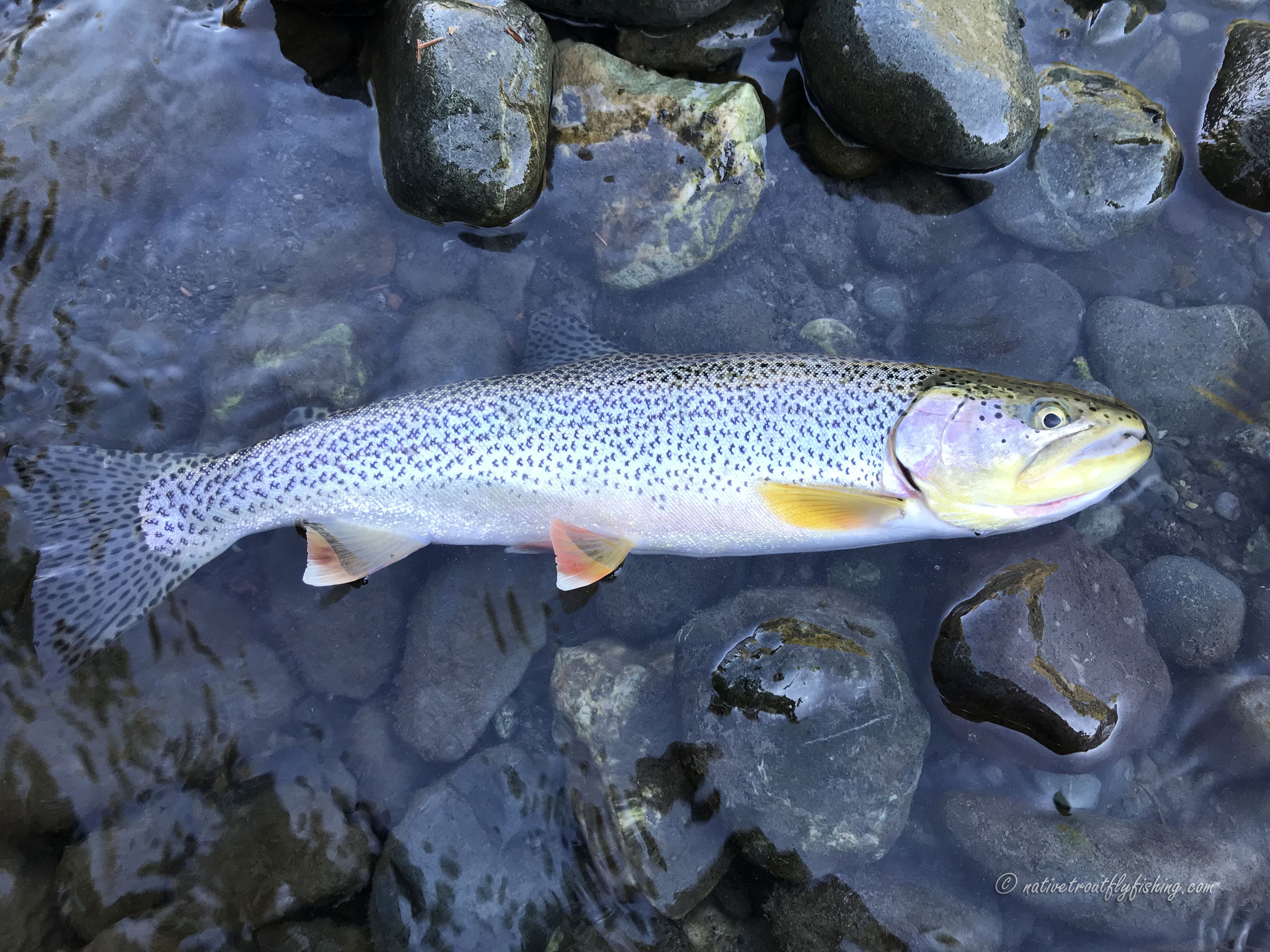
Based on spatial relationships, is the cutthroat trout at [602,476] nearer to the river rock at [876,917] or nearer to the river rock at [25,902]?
the river rock at [25,902]

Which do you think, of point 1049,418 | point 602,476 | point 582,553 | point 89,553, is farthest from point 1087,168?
point 89,553

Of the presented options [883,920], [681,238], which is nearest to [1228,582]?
[883,920]

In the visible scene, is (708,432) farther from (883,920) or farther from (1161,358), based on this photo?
(1161,358)

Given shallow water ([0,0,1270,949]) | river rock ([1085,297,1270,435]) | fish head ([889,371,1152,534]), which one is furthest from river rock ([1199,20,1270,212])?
fish head ([889,371,1152,534])

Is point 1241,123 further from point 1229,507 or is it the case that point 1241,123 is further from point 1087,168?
point 1229,507

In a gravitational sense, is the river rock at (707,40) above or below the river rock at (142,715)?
above

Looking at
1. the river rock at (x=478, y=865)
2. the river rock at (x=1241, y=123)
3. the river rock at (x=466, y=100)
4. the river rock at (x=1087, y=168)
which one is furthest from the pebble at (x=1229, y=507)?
the river rock at (x=466, y=100)

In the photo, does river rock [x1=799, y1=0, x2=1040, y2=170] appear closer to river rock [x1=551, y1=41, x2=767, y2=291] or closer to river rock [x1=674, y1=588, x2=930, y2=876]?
river rock [x1=551, y1=41, x2=767, y2=291]
